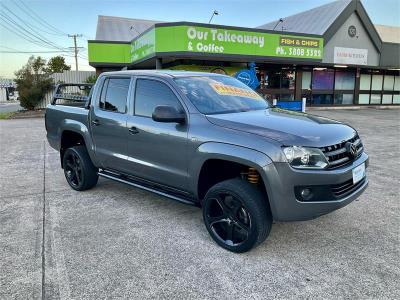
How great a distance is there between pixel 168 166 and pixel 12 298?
6.40ft

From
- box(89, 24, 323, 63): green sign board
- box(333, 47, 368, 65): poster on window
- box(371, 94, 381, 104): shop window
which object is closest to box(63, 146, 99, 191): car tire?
box(89, 24, 323, 63): green sign board

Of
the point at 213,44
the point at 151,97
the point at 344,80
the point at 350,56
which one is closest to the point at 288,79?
the point at 350,56

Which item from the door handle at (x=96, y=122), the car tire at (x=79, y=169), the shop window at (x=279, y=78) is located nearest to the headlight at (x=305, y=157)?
the door handle at (x=96, y=122)

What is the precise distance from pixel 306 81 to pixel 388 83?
8.50m

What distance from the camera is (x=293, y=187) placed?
3.10 meters

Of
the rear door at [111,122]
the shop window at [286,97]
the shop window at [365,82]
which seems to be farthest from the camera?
the shop window at [365,82]

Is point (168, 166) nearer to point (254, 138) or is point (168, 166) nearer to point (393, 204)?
point (254, 138)

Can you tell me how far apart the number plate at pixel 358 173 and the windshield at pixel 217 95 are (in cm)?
138

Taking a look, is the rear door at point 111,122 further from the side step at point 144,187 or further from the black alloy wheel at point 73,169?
the black alloy wheel at point 73,169

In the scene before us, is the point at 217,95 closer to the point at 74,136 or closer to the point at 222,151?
the point at 222,151

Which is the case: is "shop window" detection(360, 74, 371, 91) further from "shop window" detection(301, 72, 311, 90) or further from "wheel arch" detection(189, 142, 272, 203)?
"wheel arch" detection(189, 142, 272, 203)

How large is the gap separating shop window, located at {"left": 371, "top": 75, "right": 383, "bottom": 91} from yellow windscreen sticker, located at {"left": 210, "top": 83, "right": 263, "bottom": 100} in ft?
82.4

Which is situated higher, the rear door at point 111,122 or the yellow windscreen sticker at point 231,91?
the yellow windscreen sticker at point 231,91

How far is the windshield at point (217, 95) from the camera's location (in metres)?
3.97
